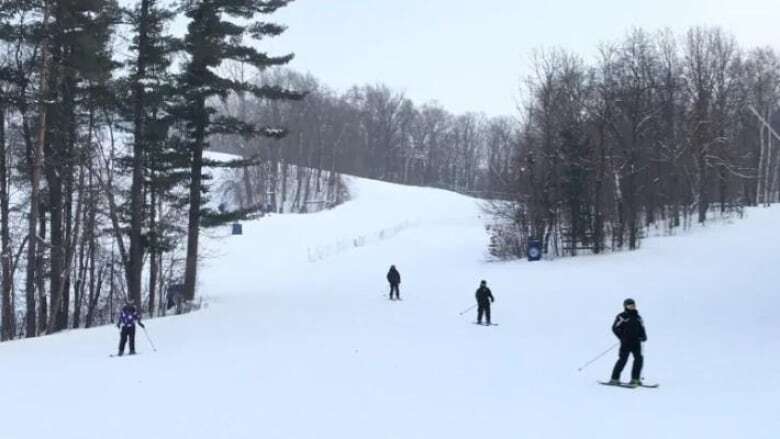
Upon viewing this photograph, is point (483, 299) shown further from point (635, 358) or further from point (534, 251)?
point (534, 251)

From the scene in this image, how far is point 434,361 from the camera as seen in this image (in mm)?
15906

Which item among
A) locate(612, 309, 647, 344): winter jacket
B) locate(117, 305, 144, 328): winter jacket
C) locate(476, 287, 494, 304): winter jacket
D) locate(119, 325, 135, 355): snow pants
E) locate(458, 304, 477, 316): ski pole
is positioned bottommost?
locate(119, 325, 135, 355): snow pants

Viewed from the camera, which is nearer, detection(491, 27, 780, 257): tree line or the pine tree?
the pine tree

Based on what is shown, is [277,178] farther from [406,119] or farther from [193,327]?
[193,327]

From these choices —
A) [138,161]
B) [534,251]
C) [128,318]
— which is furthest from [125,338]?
[534,251]

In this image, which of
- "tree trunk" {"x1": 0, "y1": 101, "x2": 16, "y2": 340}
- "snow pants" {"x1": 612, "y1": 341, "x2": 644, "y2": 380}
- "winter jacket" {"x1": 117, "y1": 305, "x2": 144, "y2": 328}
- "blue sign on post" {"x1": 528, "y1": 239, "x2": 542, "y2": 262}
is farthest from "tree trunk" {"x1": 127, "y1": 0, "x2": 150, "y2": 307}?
"blue sign on post" {"x1": 528, "y1": 239, "x2": 542, "y2": 262}

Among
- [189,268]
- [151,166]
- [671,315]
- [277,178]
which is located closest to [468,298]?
[671,315]

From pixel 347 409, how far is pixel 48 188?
63.4 feet

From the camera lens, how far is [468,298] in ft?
92.4

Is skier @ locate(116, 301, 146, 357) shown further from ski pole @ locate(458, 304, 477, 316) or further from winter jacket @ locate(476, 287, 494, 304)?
ski pole @ locate(458, 304, 477, 316)

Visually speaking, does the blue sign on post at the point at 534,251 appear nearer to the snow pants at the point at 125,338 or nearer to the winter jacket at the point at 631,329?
the snow pants at the point at 125,338

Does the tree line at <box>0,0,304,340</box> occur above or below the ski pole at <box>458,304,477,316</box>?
above

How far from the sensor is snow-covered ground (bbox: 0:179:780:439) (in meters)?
10.4

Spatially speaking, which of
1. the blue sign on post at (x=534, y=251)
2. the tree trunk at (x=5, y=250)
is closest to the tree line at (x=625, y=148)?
the blue sign on post at (x=534, y=251)
